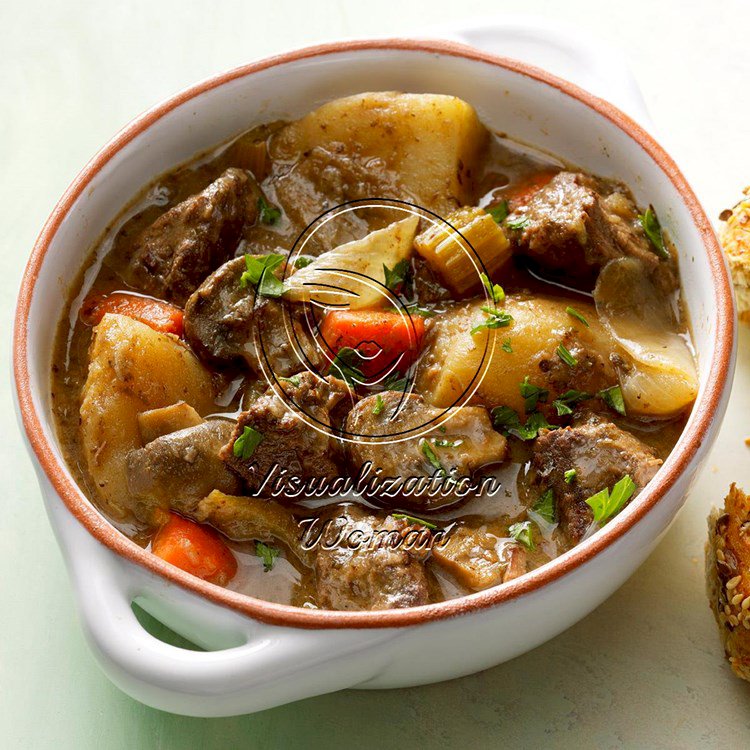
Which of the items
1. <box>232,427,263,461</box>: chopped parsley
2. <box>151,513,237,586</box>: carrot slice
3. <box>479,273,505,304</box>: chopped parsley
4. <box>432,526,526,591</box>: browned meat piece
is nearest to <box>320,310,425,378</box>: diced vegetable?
<box>479,273,505,304</box>: chopped parsley

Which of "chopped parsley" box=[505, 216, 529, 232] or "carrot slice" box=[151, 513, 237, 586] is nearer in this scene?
"carrot slice" box=[151, 513, 237, 586]

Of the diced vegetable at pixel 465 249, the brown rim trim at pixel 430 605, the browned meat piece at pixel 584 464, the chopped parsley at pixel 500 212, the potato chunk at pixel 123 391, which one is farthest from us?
the chopped parsley at pixel 500 212

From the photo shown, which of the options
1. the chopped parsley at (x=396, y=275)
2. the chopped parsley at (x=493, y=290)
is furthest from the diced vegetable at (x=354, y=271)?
the chopped parsley at (x=493, y=290)

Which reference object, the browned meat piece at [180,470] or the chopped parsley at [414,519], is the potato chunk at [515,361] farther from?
the browned meat piece at [180,470]

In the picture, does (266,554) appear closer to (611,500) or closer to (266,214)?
(611,500)

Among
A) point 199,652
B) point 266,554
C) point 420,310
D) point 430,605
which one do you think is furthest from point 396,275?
point 199,652

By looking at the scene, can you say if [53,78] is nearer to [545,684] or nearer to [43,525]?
[43,525]

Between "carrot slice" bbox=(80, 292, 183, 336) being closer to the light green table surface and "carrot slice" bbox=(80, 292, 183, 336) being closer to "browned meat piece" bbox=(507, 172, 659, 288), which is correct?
the light green table surface
